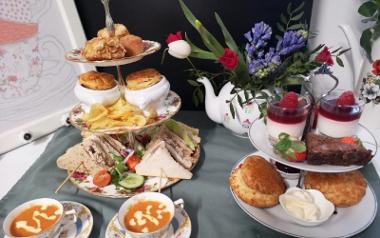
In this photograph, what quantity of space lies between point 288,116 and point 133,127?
0.39 meters

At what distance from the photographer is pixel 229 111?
951 millimetres

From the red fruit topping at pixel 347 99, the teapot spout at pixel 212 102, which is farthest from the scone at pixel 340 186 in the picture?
the teapot spout at pixel 212 102

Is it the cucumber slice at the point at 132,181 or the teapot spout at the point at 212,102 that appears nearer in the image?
the cucumber slice at the point at 132,181

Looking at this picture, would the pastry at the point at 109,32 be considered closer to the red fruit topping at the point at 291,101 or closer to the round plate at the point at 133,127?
the round plate at the point at 133,127

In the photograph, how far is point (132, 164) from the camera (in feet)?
2.85

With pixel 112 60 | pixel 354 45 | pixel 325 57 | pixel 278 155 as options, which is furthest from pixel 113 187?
pixel 354 45

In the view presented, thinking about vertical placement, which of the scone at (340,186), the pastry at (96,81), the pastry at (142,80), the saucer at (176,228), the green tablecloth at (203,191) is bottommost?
the green tablecloth at (203,191)

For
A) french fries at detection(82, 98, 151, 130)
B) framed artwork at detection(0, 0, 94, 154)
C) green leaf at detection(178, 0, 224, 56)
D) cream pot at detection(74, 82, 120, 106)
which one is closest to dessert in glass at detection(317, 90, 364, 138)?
green leaf at detection(178, 0, 224, 56)

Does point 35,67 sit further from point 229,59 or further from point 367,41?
point 367,41

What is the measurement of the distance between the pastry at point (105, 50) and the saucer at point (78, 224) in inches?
15.3

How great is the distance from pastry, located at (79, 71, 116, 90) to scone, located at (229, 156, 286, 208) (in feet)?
1.42

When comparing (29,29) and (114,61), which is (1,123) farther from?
(114,61)

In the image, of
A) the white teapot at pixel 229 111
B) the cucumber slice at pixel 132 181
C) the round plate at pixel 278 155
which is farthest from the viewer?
the white teapot at pixel 229 111

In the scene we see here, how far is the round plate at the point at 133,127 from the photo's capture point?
75 centimetres
